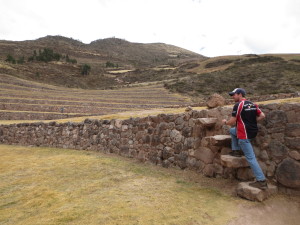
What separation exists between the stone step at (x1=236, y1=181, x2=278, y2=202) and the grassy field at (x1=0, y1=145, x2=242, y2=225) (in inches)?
7.6

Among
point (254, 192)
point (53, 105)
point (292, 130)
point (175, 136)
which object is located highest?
point (292, 130)

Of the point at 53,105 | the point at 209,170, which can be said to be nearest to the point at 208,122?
the point at 209,170

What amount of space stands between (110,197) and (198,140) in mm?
2656

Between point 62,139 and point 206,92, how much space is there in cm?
3483

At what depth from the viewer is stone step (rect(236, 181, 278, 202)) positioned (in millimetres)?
4203

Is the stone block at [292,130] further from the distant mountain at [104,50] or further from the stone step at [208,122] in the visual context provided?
the distant mountain at [104,50]

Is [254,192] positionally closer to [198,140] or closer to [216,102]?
[198,140]

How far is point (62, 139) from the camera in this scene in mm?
12477

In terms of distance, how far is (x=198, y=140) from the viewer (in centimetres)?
616

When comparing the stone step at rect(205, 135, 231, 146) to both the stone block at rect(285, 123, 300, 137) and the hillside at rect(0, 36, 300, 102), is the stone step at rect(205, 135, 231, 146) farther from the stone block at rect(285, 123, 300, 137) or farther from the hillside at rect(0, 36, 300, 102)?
the hillside at rect(0, 36, 300, 102)


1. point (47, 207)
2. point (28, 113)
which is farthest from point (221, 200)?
point (28, 113)

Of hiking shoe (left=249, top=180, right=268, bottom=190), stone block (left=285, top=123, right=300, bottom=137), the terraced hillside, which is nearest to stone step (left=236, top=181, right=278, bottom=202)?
hiking shoe (left=249, top=180, right=268, bottom=190)

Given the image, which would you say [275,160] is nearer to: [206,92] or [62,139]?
[62,139]

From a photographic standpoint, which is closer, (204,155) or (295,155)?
(295,155)
